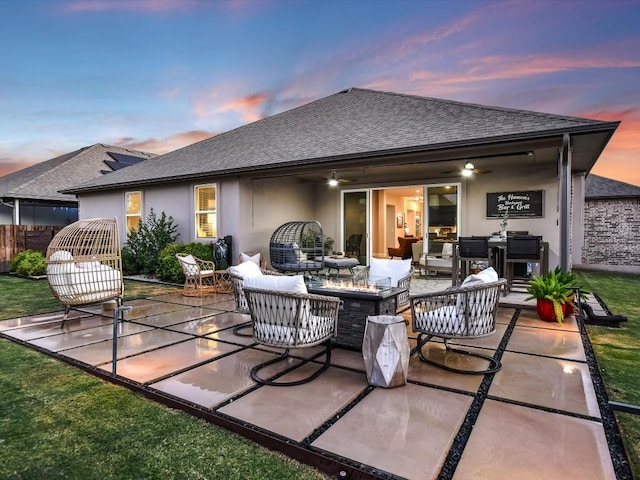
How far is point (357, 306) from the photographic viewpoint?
157 inches

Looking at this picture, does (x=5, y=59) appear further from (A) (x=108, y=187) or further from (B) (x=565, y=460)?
(B) (x=565, y=460)

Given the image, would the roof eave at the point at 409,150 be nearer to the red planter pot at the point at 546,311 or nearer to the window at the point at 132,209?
the window at the point at 132,209

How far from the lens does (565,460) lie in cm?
204

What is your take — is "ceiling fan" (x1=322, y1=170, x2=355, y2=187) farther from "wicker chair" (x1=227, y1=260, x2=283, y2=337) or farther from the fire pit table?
the fire pit table

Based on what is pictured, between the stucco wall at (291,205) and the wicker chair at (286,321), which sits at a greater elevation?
the stucco wall at (291,205)

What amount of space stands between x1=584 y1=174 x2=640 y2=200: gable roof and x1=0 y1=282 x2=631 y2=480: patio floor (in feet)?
34.2

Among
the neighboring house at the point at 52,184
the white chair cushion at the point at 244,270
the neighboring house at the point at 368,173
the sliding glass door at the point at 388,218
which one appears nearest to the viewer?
the white chair cushion at the point at 244,270

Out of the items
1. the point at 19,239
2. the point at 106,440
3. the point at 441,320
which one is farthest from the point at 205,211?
the point at 106,440

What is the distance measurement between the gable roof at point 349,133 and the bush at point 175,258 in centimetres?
186

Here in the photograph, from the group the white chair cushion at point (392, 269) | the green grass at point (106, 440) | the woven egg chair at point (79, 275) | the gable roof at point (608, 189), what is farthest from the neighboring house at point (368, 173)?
the green grass at point (106, 440)

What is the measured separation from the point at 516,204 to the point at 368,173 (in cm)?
377

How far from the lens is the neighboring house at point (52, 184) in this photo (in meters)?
14.6

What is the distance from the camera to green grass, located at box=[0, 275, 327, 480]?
2.02 metres

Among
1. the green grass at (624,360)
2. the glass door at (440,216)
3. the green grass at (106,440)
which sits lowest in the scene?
the green grass at (106,440)
